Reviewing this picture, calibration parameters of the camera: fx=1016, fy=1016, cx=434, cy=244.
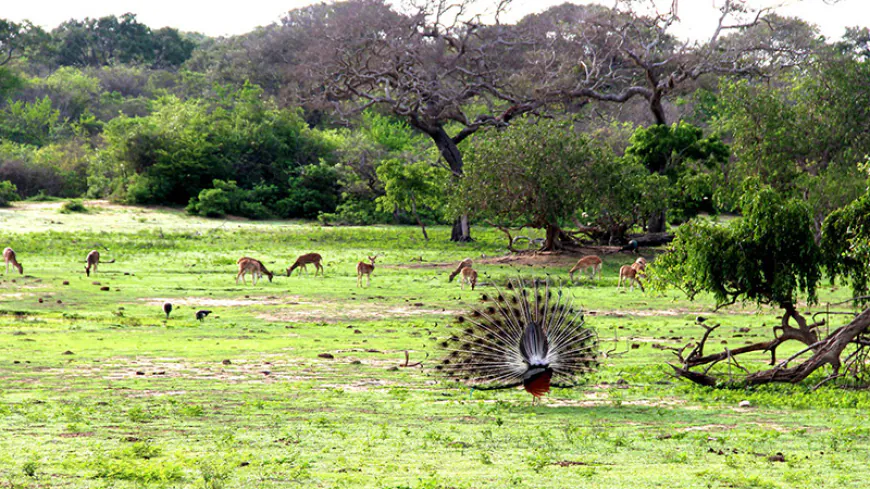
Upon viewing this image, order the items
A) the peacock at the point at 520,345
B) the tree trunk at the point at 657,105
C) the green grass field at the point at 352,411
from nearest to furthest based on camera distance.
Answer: the green grass field at the point at 352,411, the peacock at the point at 520,345, the tree trunk at the point at 657,105

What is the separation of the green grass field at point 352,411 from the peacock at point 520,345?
0.94 ft

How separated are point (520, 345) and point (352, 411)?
1893 millimetres

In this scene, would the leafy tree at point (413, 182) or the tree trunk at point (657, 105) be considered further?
the leafy tree at point (413, 182)

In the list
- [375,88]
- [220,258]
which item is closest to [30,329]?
[220,258]

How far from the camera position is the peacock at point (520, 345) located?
10.7 metres

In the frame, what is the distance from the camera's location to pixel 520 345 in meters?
10.8

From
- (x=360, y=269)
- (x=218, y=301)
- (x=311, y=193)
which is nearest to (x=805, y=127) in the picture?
(x=360, y=269)

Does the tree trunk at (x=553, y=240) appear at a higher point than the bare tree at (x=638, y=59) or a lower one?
lower

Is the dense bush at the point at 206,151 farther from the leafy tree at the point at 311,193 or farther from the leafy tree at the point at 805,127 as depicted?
the leafy tree at the point at 805,127

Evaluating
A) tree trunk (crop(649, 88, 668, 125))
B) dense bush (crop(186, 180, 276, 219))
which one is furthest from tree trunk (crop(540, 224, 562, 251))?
dense bush (crop(186, 180, 276, 219))

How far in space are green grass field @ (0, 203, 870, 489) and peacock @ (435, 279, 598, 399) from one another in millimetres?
285

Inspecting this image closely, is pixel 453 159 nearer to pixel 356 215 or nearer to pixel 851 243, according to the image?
pixel 356 215

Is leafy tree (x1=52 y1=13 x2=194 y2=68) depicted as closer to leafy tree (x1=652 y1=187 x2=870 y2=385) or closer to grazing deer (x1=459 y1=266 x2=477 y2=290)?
grazing deer (x1=459 y1=266 x2=477 y2=290)

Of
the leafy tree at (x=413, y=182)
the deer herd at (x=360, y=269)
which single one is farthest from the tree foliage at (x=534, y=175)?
the leafy tree at (x=413, y=182)
